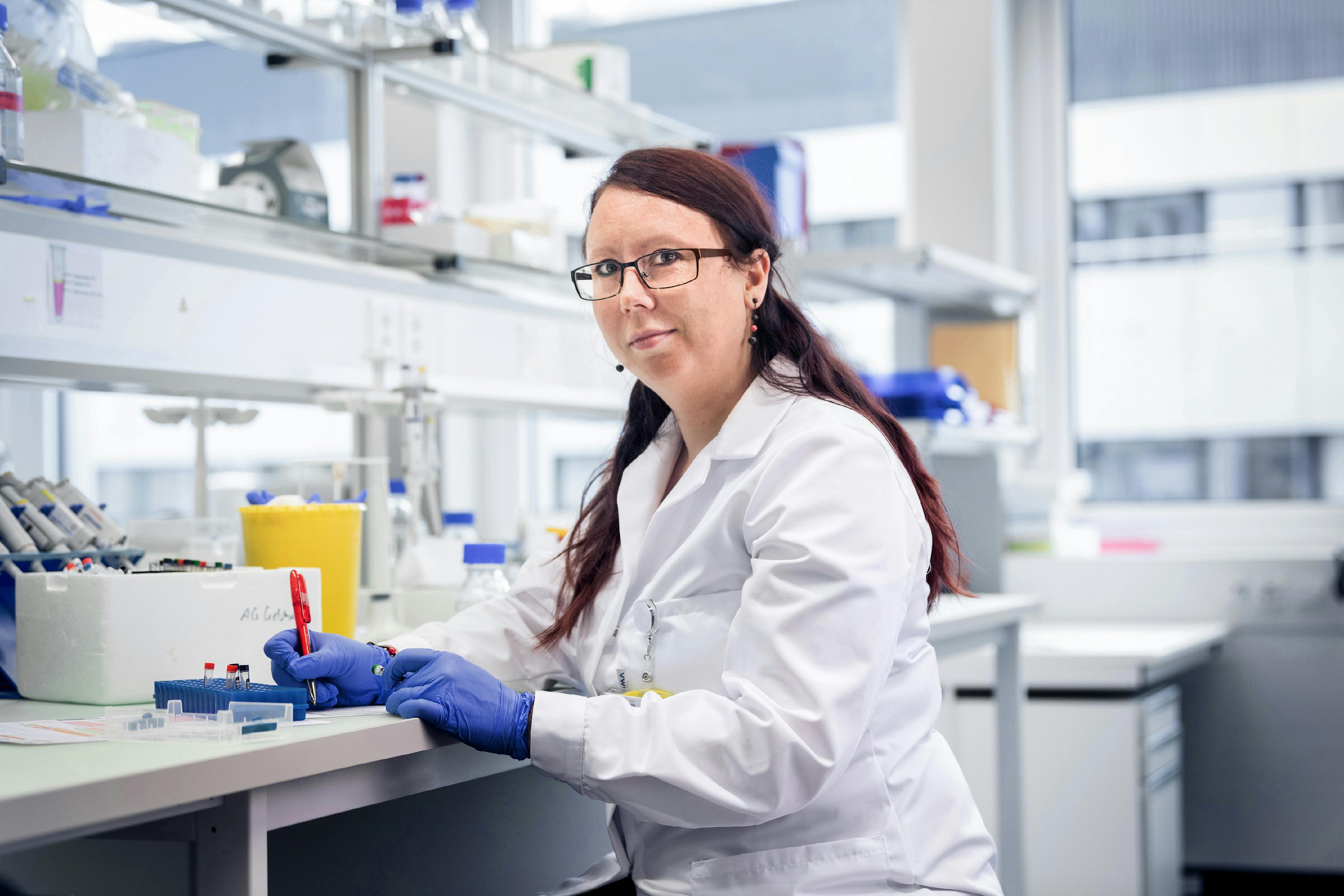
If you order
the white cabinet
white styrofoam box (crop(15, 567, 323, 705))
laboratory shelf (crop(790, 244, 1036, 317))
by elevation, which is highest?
laboratory shelf (crop(790, 244, 1036, 317))

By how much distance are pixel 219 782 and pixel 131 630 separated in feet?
1.23

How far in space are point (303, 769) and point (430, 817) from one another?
0.63 meters

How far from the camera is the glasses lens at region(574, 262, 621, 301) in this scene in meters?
1.36

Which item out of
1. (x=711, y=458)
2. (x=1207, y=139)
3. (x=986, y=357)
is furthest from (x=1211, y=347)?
(x=711, y=458)

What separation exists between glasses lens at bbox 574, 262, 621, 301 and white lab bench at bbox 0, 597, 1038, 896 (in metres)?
0.49

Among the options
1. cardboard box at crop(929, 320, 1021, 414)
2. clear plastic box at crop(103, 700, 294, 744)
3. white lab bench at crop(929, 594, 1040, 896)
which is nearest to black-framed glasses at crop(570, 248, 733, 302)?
clear plastic box at crop(103, 700, 294, 744)

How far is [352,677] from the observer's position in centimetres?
118

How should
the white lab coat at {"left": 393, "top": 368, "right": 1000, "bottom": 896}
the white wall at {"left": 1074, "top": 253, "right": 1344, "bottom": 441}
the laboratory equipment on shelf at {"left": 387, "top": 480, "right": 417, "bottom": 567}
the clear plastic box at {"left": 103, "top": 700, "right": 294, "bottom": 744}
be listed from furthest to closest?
the white wall at {"left": 1074, "top": 253, "right": 1344, "bottom": 441} → the laboratory equipment on shelf at {"left": 387, "top": 480, "right": 417, "bottom": 567} → the white lab coat at {"left": 393, "top": 368, "right": 1000, "bottom": 896} → the clear plastic box at {"left": 103, "top": 700, "right": 294, "bottom": 744}

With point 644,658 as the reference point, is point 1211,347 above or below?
above

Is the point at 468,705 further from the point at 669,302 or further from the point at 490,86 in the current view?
the point at 490,86

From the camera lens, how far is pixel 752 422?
1337mm

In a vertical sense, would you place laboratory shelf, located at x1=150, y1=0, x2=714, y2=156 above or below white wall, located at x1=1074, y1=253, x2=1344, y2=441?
above

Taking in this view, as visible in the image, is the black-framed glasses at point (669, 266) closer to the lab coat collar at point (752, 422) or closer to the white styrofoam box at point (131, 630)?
the lab coat collar at point (752, 422)

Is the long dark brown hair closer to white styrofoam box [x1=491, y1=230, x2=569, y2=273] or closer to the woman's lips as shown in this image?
the woman's lips
